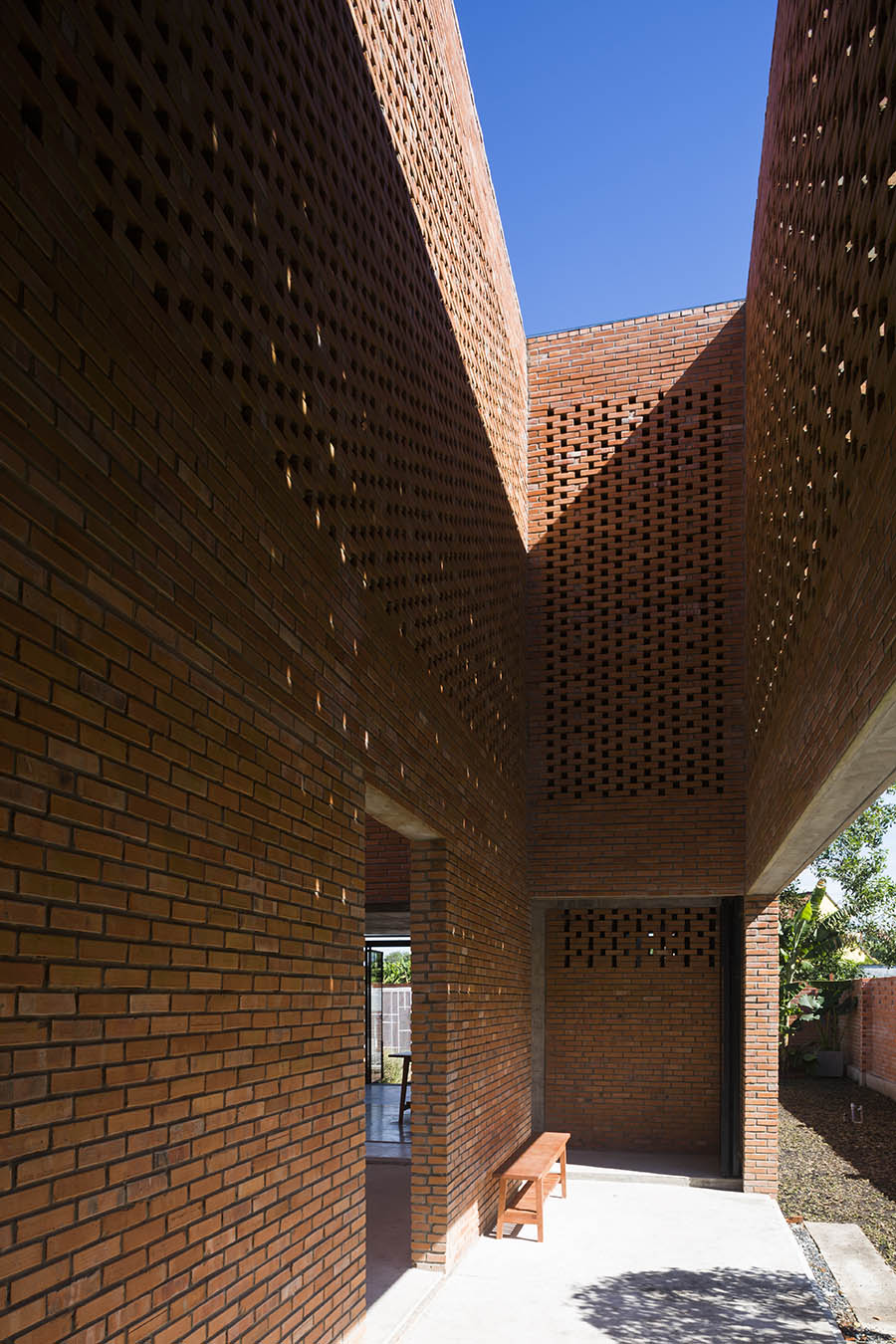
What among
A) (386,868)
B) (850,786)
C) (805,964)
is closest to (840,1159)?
(386,868)

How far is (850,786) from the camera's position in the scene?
188 inches

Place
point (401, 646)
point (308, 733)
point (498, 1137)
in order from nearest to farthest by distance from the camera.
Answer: point (308, 733) < point (401, 646) < point (498, 1137)

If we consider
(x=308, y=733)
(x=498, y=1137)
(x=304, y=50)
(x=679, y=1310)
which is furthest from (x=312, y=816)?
(x=498, y=1137)

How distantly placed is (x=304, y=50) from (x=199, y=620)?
2.76m

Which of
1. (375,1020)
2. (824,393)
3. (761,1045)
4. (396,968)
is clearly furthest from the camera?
→ (396,968)

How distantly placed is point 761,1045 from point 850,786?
6.26 metres

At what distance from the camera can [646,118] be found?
9359 millimetres

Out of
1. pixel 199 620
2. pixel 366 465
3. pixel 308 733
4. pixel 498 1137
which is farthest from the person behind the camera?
pixel 498 1137

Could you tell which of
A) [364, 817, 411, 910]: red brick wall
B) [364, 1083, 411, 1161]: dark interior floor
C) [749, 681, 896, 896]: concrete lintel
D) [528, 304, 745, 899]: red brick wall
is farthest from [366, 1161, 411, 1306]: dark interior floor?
[749, 681, 896, 896]: concrete lintel

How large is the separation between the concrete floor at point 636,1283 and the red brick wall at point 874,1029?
7.09 meters

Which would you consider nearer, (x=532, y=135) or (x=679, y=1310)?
(x=679, y=1310)

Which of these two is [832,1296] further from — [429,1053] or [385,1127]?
[385,1127]

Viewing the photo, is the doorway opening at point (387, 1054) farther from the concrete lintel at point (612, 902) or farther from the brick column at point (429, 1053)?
the brick column at point (429, 1053)

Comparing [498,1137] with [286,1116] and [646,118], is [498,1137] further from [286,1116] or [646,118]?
[646,118]
